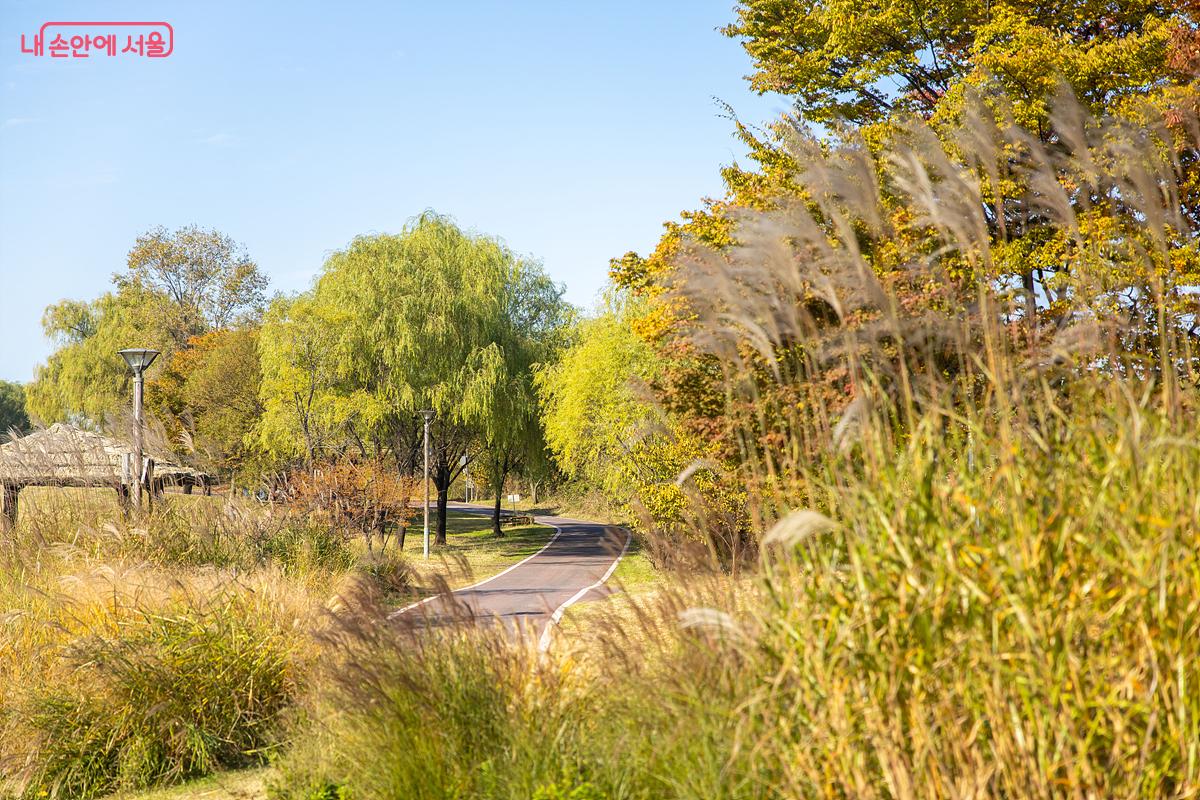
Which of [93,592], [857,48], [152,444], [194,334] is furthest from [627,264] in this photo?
[194,334]

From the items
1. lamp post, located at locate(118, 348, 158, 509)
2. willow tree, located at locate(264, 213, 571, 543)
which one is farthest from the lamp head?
willow tree, located at locate(264, 213, 571, 543)

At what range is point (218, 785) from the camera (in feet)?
20.4

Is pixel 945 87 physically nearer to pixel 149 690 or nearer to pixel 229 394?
pixel 149 690

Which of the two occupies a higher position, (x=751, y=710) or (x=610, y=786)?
(x=751, y=710)

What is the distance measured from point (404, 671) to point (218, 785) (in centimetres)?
225

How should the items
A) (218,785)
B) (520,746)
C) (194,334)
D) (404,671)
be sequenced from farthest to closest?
(194,334), (218,785), (404,671), (520,746)

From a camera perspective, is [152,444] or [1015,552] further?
[152,444]

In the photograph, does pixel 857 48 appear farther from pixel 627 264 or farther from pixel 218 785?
pixel 218 785

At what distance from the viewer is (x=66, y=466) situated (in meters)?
12.4

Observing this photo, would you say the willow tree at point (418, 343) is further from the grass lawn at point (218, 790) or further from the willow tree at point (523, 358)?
the grass lawn at point (218, 790)

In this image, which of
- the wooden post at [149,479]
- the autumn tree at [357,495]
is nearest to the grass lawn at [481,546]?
the autumn tree at [357,495]

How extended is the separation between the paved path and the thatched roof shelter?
15.3 feet

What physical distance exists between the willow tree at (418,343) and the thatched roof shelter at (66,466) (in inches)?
587

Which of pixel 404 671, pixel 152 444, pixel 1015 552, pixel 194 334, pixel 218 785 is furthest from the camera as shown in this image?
pixel 194 334
